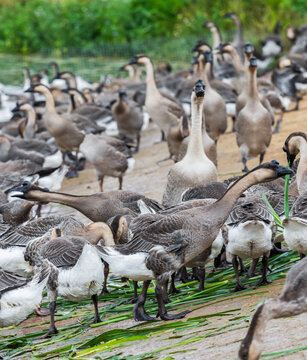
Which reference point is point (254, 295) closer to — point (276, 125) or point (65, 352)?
point (65, 352)

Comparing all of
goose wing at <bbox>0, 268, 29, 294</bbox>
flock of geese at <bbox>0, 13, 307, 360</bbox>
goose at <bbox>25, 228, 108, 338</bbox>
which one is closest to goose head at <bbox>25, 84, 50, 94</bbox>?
flock of geese at <bbox>0, 13, 307, 360</bbox>

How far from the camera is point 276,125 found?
15.7 meters

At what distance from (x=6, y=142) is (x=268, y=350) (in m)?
9.83

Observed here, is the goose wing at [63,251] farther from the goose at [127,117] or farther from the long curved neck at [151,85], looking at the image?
the goose at [127,117]

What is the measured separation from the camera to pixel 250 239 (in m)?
6.88

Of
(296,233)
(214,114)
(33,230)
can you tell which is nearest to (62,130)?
(214,114)

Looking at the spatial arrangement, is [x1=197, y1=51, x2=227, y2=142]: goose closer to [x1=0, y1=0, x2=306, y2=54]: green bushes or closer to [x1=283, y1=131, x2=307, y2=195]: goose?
[x1=283, y1=131, x2=307, y2=195]: goose

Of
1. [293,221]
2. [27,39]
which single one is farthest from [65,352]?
[27,39]

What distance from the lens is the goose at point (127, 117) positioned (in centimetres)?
1673

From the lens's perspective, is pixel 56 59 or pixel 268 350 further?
pixel 56 59

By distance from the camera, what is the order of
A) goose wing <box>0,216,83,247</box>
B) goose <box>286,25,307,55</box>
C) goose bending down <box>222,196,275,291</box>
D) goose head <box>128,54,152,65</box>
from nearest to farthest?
goose bending down <box>222,196,275,291</box> → goose wing <box>0,216,83,247</box> → goose head <box>128,54,152,65</box> → goose <box>286,25,307,55</box>

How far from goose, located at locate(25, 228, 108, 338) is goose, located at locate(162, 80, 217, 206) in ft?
7.96

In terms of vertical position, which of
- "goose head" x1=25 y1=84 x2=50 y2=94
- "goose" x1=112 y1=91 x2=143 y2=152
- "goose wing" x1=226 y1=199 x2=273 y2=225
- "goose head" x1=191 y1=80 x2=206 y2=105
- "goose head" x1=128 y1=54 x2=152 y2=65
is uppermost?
"goose head" x1=191 y1=80 x2=206 y2=105

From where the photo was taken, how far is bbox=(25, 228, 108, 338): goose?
687 cm
